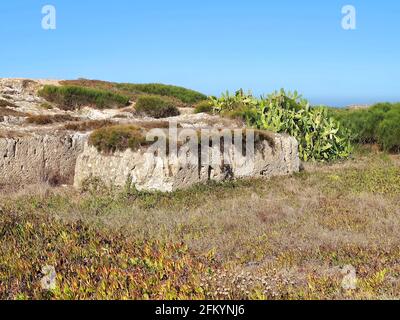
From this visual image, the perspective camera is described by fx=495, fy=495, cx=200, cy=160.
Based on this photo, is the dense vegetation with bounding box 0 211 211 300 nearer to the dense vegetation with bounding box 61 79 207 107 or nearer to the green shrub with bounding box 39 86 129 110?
the green shrub with bounding box 39 86 129 110

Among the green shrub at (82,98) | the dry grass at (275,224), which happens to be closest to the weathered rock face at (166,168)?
the dry grass at (275,224)

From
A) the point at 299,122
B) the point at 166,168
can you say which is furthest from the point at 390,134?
the point at 166,168

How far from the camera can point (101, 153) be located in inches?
560

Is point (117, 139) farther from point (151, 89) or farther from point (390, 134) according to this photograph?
point (151, 89)

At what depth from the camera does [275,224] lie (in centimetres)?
947

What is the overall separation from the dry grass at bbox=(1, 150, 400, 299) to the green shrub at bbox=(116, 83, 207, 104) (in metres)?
30.6

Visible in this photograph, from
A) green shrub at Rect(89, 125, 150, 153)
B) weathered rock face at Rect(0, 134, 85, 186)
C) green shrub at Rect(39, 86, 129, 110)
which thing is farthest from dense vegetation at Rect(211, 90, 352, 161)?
green shrub at Rect(39, 86, 129, 110)

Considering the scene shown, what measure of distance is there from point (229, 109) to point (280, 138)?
6003mm

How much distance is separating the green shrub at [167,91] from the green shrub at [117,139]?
30566 mm

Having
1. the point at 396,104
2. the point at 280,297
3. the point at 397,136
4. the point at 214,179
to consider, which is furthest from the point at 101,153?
the point at 396,104

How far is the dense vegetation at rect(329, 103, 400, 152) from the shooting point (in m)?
22.2

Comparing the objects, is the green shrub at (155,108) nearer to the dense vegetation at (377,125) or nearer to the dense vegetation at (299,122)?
the dense vegetation at (299,122)
